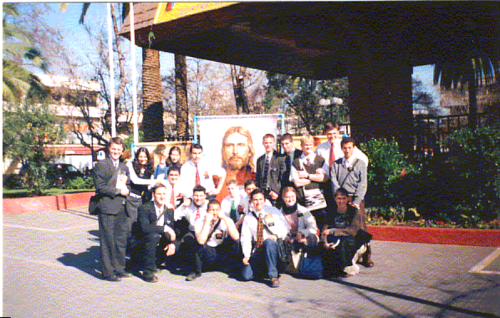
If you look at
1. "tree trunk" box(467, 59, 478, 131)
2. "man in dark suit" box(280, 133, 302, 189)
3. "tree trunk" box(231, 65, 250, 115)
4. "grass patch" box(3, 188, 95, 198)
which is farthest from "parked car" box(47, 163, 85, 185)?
"tree trunk" box(467, 59, 478, 131)

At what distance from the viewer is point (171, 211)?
602cm

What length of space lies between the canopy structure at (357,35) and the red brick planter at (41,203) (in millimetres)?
6474

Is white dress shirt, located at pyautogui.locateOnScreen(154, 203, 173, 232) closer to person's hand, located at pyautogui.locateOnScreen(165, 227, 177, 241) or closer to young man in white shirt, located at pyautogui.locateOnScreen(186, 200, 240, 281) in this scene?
person's hand, located at pyautogui.locateOnScreen(165, 227, 177, 241)

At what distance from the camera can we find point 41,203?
13953 mm

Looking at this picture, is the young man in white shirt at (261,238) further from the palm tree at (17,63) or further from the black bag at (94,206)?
the palm tree at (17,63)

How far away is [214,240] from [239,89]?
609 inches

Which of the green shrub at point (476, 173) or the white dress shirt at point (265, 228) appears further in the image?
the green shrub at point (476, 173)

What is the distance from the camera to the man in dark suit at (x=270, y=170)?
21.0ft

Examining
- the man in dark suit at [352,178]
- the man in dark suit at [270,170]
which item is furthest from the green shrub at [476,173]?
the man in dark suit at [270,170]

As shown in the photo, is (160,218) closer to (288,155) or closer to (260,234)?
(260,234)

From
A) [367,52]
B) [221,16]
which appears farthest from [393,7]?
[221,16]

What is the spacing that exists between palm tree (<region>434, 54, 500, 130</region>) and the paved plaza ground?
728 cm

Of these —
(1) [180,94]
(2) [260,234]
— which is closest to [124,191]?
(2) [260,234]

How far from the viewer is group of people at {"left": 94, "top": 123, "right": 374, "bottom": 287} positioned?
5.49m
